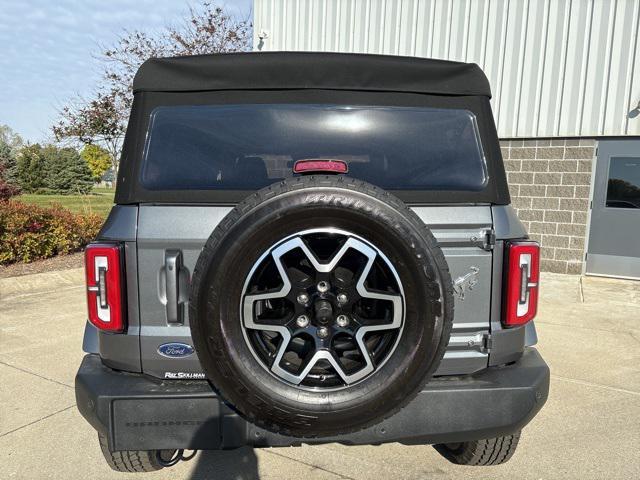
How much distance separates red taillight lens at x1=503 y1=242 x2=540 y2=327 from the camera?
2018mm

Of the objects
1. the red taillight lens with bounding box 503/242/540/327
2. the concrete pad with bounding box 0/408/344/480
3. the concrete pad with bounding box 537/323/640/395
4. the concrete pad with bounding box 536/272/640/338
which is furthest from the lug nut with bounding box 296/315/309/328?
the concrete pad with bounding box 536/272/640/338

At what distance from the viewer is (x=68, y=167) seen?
4716 cm

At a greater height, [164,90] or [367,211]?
[164,90]

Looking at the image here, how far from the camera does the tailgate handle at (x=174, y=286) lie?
1925 millimetres

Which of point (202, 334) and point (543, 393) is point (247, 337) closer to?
point (202, 334)

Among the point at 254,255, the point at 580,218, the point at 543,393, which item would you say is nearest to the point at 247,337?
the point at 254,255

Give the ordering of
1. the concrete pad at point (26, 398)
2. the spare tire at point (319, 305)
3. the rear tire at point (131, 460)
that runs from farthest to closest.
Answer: the concrete pad at point (26, 398), the rear tire at point (131, 460), the spare tire at point (319, 305)

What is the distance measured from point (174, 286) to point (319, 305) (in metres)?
0.63

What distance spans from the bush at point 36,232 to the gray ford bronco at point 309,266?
6.62 m

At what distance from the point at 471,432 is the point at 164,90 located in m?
2.01

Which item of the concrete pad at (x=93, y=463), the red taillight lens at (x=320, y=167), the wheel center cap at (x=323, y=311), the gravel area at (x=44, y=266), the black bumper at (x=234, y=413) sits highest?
the red taillight lens at (x=320, y=167)

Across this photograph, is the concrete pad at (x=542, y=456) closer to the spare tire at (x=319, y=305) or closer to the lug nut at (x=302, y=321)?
the spare tire at (x=319, y=305)

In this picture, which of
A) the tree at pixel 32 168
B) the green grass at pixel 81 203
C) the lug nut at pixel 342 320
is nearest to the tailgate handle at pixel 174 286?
the lug nut at pixel 342 320

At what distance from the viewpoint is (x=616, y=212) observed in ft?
25.1
